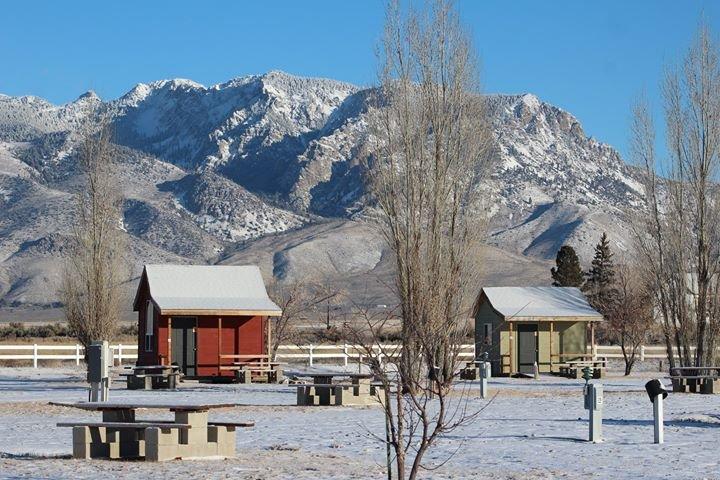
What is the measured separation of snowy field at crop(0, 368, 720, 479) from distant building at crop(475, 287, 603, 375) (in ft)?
41.7

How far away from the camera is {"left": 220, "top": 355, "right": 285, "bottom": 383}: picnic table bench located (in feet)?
126

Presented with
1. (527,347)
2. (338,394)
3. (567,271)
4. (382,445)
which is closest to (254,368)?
(527,347)

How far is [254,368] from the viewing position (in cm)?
3850

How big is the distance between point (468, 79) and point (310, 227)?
153400 millimetres

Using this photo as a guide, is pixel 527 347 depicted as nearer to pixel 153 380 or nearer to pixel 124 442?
pixel 153 380

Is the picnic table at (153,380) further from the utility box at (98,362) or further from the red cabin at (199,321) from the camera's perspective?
the utility box at (98,362)

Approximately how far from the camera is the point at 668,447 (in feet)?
57.8

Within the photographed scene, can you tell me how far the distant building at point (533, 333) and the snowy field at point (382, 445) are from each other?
12.7m

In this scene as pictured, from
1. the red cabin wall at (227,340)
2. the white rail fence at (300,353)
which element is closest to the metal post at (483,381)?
the red cabin wall at (227,340)

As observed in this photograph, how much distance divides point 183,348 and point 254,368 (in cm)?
280

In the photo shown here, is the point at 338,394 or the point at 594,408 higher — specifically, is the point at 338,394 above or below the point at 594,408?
below

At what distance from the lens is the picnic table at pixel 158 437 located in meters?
15.2

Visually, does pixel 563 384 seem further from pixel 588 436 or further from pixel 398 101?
pixel 588 436

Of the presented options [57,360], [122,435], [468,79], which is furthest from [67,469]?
[57,360]
